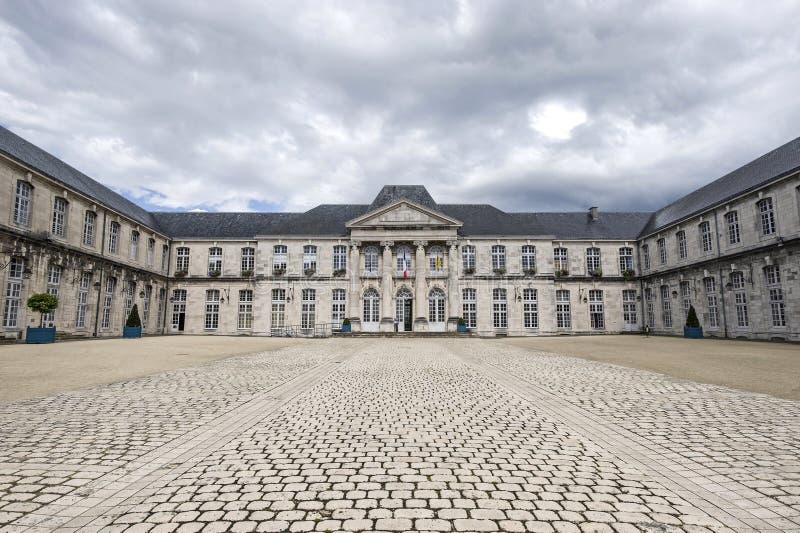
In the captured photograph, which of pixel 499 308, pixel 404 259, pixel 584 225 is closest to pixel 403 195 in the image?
pixel 404 259

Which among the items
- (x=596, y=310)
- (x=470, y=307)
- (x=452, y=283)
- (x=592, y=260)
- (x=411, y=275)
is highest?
(x=592, y=260)

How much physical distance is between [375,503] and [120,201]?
111 ft

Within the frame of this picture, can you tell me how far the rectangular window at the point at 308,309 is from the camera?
105ft

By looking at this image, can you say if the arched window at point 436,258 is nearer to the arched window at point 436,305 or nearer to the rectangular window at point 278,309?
the arched window at point 436,305

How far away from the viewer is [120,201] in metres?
29.8

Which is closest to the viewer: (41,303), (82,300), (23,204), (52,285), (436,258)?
(41,303)

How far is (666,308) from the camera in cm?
3006

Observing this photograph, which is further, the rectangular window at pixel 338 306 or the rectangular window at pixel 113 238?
the rectangular window at pixel 338 306

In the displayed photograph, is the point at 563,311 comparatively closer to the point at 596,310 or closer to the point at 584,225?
the point at 596,310

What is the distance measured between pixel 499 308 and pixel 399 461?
2925 cm

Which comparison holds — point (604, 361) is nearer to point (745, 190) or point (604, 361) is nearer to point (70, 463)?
point (70, 463)

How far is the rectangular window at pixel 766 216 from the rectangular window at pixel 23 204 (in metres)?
35.7

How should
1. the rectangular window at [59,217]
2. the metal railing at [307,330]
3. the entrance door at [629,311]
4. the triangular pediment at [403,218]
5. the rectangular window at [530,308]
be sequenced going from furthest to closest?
the entrance door at [629,311] → the rectangular window at [530,308] → the triangular pediment at [403,218] → the metal railing at [307,330] → the rectangular window at [59,217]

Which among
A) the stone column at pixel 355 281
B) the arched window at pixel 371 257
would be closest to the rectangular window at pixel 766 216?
the arched window at pixel 371 257
